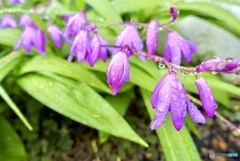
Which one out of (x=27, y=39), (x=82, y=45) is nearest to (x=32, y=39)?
(x=27, y=39)

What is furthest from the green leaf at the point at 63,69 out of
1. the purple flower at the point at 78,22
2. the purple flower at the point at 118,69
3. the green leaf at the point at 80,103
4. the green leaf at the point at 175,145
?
the purple flower at the point at 118,69

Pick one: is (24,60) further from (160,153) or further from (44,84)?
(160,153)

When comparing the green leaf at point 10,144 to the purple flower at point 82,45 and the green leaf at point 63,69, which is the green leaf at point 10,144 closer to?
the green leaf at point 63,69

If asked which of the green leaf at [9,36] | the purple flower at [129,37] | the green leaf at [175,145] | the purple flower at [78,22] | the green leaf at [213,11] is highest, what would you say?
the purple flower at [129,37]

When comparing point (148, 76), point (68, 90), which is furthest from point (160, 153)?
point (68, 90)

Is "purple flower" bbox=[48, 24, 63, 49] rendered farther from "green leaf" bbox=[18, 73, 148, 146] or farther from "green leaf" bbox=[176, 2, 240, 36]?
"green leaf" bbox=[176, 2, 240, 36]

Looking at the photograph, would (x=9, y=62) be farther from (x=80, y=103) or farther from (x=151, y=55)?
(x=151, y=55)

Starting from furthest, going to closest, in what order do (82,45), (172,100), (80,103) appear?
(80,103), (82,45), (172,100)
